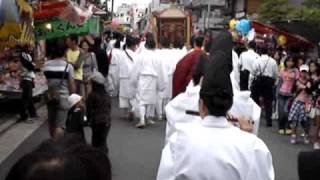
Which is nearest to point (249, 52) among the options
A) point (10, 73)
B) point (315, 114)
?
point (315, 114)

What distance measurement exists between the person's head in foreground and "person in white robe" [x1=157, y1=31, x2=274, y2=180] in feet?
5.97

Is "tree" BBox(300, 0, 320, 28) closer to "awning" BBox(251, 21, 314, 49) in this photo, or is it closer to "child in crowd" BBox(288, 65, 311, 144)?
"awning" BBox(251, 21, 314, 49)

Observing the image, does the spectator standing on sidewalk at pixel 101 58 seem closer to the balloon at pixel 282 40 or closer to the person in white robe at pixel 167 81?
the person in white robe at pixel 167 81

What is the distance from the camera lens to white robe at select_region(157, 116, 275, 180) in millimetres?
3791

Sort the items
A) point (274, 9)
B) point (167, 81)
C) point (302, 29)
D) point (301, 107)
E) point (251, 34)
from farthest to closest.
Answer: point (274, 9) < point (302, 29) < point (251, 34) < point (167, 81) < point (301, 107)

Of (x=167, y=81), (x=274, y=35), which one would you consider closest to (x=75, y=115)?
(x=167, y=81)

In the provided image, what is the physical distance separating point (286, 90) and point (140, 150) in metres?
3.98

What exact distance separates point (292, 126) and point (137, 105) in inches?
139

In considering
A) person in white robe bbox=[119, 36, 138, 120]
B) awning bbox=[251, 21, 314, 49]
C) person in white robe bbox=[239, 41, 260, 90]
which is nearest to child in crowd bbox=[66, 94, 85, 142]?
person in white robe bbox=[119, 36, 138, 120]

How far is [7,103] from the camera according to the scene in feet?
49.4

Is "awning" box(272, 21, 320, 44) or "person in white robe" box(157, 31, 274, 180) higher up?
"person in white robe" box(157, 31, 274, 180)

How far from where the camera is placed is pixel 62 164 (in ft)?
6.11

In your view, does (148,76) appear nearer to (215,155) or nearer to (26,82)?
(26,82)

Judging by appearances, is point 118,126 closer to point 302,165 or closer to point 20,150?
point 20,150
